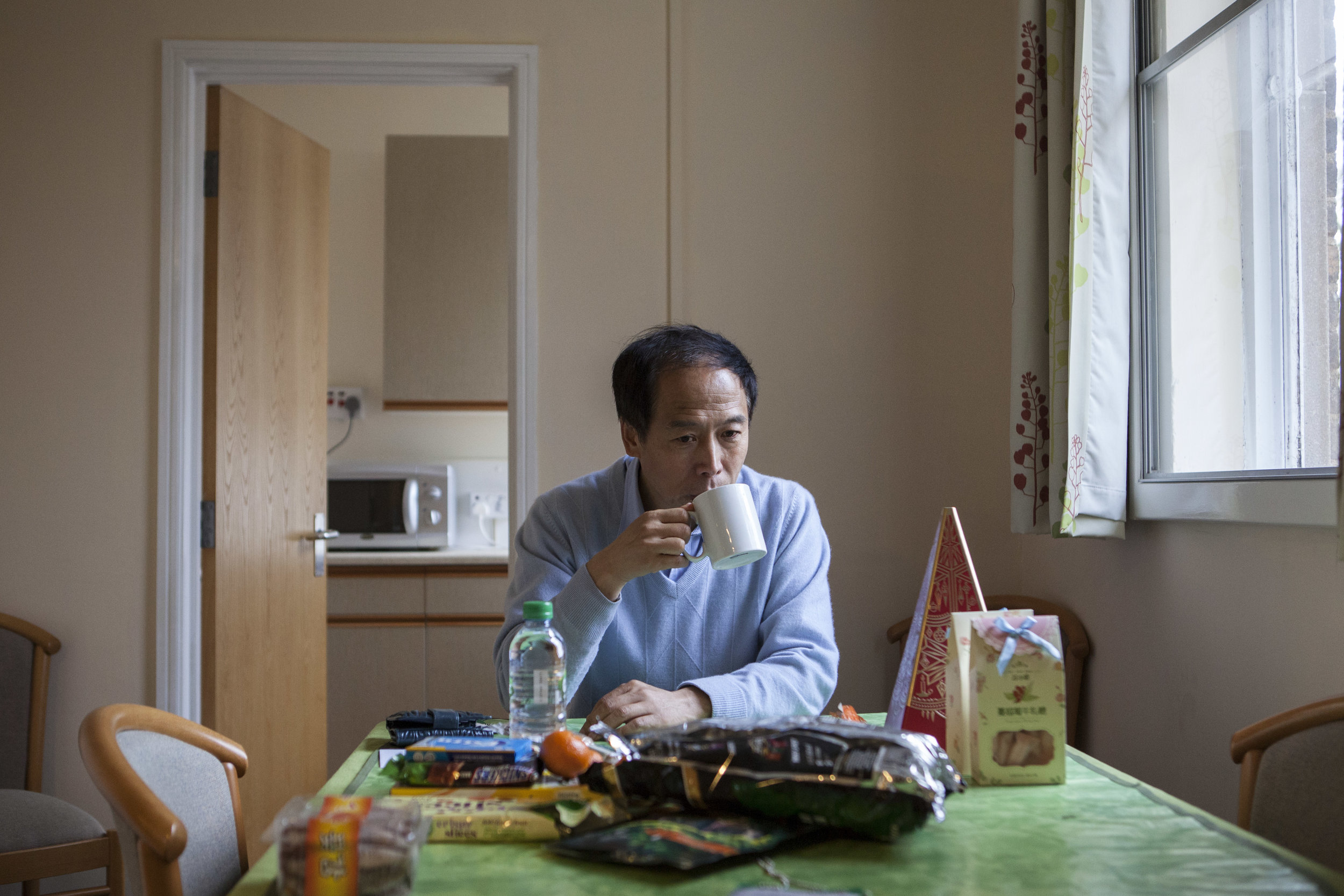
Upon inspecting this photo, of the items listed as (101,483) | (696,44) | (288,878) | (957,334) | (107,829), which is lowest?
(107,829)

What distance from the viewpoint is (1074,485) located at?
66.1 inches

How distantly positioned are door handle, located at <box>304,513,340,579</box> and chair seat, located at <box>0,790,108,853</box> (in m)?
0.97

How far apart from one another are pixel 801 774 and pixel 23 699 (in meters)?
2.12

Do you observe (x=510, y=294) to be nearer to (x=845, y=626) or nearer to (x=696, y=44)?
(x=696, y=44)

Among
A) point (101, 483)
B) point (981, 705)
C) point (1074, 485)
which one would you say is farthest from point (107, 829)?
point (1074, 485)

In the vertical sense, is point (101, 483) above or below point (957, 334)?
below

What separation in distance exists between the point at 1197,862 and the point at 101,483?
231cm

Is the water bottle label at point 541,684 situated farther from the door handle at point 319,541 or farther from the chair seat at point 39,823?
the door handle at point 319,541

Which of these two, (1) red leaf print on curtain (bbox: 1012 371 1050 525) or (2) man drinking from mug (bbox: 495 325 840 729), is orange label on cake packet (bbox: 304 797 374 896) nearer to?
(2) man drinking from mug (bbox: 495 325 840 729)

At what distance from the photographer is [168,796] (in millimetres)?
964

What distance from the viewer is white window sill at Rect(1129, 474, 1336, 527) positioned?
1259 millimetres

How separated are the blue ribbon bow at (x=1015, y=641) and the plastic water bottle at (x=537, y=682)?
0.51 meters

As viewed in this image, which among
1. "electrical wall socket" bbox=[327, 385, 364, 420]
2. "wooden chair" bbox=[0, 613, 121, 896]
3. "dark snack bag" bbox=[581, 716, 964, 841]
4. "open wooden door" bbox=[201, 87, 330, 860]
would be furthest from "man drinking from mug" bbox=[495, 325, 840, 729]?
"electrical wall socket" bbox=[327, 385, 364, 420]

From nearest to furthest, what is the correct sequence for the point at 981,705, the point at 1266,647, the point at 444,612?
1. the point at 981,705
2. the point at 1266,647
3. the point at 444,612
